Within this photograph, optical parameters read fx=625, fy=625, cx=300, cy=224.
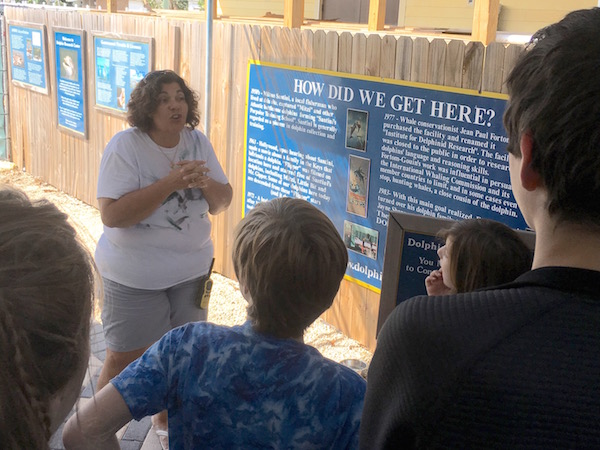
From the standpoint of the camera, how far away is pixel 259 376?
1566 millimetres

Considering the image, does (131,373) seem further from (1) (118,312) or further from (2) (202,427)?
(1) (118,312)

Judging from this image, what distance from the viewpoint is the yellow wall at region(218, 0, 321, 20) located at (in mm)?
10766

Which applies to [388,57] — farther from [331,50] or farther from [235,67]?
[235,67]

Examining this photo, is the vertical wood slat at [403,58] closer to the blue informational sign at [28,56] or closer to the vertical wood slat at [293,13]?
the vertical wood slat at [293,13]

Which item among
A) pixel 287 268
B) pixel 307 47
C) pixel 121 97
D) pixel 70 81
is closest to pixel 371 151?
pixel 307 47

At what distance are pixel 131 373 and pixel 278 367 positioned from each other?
1.25 feet

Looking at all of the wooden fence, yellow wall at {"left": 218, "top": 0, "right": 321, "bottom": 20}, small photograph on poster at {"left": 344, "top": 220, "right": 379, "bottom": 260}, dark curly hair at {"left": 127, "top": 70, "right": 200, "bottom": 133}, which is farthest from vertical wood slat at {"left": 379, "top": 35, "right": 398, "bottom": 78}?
yellow wall at {"left": 218, "top": 0, "right": 321, "bottom": 20}

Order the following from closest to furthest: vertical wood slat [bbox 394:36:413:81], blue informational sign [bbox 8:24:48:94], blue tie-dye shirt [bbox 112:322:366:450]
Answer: blue tie-dye shirt [bbox 112:322:366:450]
vertical wood slat [bbox 394:36:413:81]
blue informational sign [bbox 8:24:48:94]

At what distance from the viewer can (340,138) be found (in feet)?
15.4

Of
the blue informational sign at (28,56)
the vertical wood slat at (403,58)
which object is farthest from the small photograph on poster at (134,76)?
the vertical wood slat at (403,58)

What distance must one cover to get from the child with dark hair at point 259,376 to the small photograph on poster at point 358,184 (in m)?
2.91

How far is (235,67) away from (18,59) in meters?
5.77

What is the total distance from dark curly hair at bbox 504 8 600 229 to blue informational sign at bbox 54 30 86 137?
8.04 metres

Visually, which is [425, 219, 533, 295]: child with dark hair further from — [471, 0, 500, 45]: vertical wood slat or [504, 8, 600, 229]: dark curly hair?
[471, 0, 500, 45]: vertical wood slat
